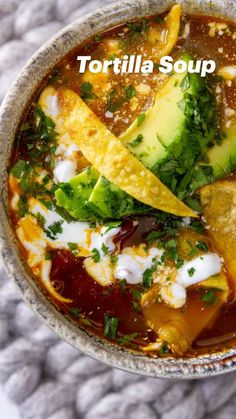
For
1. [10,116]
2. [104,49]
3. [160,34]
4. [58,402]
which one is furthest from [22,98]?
[58,402]

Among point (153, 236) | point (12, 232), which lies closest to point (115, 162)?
point (153, 236)

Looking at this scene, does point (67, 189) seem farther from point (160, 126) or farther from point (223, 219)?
point (223, 219)

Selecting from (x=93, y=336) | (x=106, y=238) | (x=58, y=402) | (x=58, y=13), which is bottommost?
(x=58, y=402)

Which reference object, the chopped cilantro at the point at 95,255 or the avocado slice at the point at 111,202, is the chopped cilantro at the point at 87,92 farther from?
the chopped cilantro at the point at 95,255

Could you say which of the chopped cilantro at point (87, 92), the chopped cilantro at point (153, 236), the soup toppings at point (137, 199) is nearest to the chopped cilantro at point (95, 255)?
the soup toppings at point (137, 199)

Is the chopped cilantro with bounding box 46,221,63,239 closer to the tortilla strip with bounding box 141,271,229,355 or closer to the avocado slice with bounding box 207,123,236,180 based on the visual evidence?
the tortilla strip with bounding box 141,271,229,355

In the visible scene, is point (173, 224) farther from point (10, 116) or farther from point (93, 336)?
point (10, 116)
